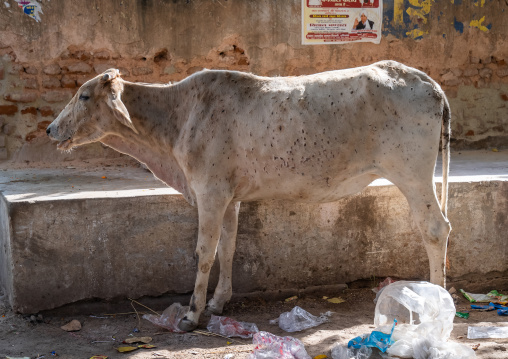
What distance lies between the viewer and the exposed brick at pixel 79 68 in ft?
22.5

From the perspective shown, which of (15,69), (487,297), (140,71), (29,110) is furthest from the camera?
(140,71)

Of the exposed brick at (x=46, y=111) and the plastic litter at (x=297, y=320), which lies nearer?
the plastic litter at (x=297, y=320)

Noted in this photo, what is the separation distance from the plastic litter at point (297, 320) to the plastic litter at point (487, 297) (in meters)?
1.17

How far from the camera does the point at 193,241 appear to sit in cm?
459

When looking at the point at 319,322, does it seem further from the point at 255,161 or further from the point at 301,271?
the point at 255,161

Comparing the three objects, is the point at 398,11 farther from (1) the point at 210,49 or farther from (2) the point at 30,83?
(2) the point at 30,83

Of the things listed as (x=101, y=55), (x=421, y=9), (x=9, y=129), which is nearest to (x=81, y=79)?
(x=101, y=55)

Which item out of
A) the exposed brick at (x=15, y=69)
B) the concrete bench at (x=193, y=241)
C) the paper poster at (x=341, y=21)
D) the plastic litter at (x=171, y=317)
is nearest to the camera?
the plastic litter at (x=171, y=317)

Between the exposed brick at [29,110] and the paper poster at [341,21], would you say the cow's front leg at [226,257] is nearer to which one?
the exposed brick at [29,110]

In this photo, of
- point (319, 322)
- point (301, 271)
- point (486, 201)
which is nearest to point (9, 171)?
point (301, 271)

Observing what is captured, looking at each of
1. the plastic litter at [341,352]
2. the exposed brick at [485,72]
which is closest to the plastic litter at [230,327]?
the plastic litter at [341,352]

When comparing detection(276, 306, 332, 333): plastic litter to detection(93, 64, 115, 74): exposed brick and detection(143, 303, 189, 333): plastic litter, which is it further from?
detection(93, 64, 115, 74): exposed brick

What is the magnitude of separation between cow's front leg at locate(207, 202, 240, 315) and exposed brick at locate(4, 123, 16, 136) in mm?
3489

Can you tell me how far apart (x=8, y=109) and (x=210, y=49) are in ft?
7.50
